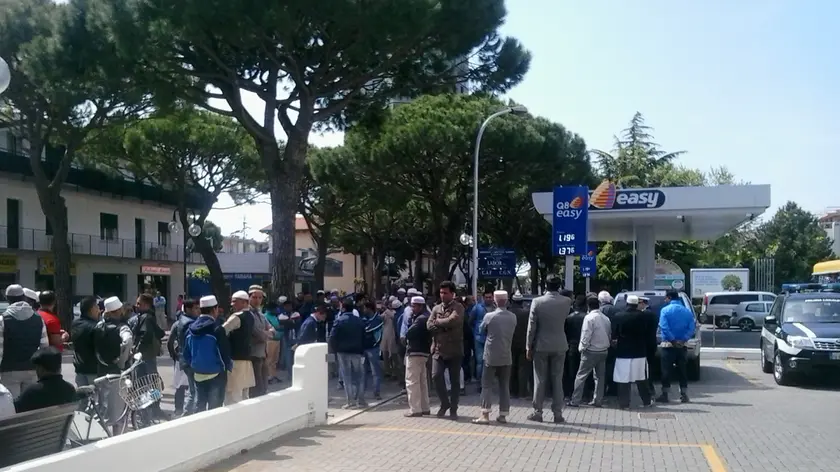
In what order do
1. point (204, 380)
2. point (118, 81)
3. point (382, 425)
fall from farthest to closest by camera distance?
point (118, 81), point (382, 425), point (204, 380)

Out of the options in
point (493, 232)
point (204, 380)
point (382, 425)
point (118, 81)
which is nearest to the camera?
point (204, 380)

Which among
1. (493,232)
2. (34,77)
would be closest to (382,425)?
(34,77)

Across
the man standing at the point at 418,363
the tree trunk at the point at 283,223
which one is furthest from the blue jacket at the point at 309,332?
the tree trunk at the point at 283,223

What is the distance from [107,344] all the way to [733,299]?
3328 cm

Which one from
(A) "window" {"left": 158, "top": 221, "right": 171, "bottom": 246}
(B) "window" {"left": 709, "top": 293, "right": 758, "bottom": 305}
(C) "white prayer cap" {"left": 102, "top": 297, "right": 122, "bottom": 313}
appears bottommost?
(B) "window" {"left": 709, "top": 293, "right": 758, "bottom": 305}

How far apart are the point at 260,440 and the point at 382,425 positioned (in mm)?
2086

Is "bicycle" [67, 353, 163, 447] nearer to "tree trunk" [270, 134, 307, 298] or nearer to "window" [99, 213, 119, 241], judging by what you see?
"tree trunk" [270, 134, 307, 298]

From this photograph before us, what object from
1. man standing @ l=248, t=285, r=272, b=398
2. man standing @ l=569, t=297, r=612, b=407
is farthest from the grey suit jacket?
man standing @ l=248, t=285, r=272, b=398

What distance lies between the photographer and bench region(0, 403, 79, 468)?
18.8ft

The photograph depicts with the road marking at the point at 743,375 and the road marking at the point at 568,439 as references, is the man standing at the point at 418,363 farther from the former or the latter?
the road marking at the point at 743,375

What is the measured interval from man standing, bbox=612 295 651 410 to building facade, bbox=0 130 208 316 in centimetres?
3200

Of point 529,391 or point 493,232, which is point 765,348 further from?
point 493,232

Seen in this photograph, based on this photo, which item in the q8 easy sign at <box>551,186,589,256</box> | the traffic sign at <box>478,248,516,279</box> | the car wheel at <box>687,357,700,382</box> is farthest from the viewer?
the traffic sign at <box>478,248,516,279</box>

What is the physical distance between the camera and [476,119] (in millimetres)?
29797
